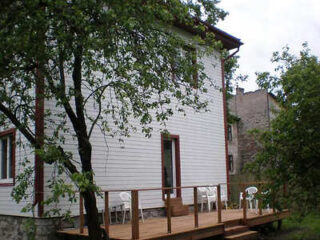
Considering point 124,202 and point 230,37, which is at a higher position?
point 230,37

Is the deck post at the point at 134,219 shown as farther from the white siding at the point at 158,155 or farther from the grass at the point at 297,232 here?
the grass at the point at 297,232

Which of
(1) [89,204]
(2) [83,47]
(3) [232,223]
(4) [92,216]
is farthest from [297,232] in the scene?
(2) [83,47]

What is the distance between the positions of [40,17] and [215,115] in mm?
9056

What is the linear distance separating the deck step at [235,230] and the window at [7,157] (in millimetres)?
5308

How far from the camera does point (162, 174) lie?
1157 centimetres

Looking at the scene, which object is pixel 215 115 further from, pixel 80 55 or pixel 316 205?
pixel 80 55

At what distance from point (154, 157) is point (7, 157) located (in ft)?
12.8

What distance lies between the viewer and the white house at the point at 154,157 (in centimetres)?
955

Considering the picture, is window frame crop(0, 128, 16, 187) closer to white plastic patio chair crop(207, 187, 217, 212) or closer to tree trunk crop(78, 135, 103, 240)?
tree trunk crop(78, 135, 103, 240)

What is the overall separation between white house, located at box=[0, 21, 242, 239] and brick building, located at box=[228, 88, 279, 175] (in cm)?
1569

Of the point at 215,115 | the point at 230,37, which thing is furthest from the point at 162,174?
the point at 230,37

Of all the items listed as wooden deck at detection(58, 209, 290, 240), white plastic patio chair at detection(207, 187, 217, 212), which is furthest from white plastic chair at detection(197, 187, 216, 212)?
wooden deck at detection(58, 209, 290, 240)

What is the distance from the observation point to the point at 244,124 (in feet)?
100

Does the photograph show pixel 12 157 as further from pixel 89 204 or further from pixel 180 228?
pixel 180 228
